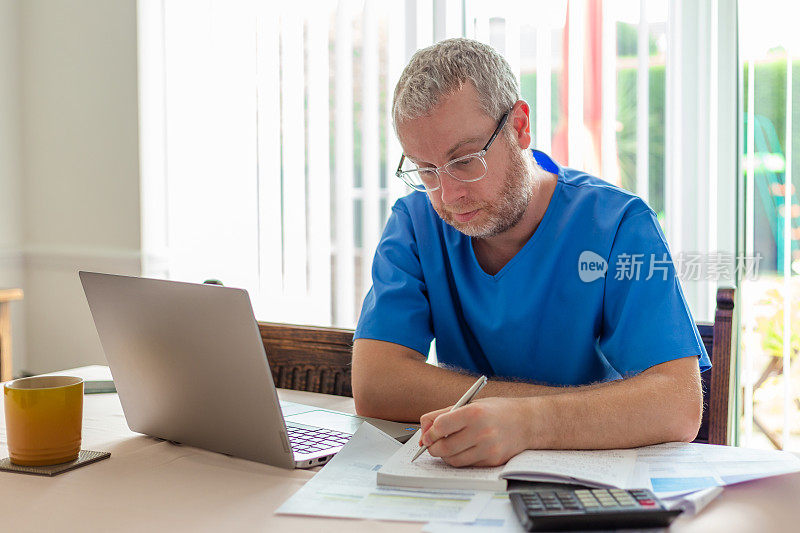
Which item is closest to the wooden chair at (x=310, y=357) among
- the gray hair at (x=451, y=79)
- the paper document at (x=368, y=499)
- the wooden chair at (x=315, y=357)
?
the wooden chair at (x=315, y=357)

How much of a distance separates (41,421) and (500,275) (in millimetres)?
767

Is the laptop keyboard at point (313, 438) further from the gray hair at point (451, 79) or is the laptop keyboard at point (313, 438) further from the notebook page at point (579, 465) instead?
the gray hair at point (451, 79)

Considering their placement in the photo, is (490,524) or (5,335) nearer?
(490,524)

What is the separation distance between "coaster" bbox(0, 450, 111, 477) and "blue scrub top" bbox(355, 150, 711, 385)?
19.6 inches

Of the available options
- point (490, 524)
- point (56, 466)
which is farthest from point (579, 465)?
point (56, 466)

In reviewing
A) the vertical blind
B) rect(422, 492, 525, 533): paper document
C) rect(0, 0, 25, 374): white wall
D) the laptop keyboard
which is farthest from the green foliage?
rect(0, 0, 25, 374): white wall

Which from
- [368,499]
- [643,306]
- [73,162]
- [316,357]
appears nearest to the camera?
[368,499]

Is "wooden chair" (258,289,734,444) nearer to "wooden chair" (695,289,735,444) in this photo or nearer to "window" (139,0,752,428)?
"wooden chair" (695,289,735,444)

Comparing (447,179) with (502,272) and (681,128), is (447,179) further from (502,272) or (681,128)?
(681,128)

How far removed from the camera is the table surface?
810 mm

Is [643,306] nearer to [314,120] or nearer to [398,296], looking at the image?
[398,296]

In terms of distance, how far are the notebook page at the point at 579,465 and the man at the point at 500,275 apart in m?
0.13

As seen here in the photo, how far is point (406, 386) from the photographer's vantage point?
1278 mm

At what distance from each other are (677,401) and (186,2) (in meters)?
2.84
